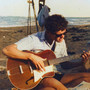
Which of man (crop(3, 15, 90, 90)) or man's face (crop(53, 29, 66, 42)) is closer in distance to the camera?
man (crop(3, 15, 90, 90))

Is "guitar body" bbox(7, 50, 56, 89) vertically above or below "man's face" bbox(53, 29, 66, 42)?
below

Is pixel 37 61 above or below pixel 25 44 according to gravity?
below

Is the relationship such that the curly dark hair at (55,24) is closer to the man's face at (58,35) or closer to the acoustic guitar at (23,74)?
the man's face at (58,35)

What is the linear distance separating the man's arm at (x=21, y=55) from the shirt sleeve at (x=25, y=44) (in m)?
0.06

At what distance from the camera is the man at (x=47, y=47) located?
2.26 meters

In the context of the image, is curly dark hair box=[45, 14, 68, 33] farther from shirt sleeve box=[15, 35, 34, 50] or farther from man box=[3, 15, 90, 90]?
shirt sleeve box=[15, 35, 34, 50]

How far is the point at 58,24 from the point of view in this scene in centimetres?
237

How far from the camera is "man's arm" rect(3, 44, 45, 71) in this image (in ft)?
7.34

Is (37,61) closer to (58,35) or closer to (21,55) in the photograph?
(21,55)

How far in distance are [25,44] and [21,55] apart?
0.56ft

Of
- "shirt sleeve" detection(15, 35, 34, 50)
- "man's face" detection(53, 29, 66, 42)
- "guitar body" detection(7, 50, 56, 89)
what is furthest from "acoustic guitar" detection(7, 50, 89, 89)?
"man's face" detection(53, 29, 66, 42)

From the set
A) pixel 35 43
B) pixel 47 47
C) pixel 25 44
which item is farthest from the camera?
pixel 47 47

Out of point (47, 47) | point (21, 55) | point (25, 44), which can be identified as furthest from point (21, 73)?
point (47, 47)

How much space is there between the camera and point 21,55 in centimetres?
231
